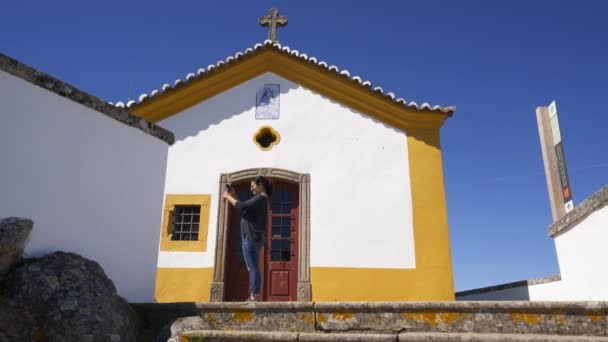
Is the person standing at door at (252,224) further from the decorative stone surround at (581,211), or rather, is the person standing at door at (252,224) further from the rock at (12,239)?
the decorative stone surround at (581,211)

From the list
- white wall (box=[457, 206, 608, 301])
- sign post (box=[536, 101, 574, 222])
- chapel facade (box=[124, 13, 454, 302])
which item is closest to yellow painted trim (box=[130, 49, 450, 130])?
chapel facade (box=[124, 13, 454, 302])

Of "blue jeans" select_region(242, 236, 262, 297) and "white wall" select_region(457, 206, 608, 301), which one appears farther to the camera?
"blue jeans" select_region(242, 236, 262, 297)

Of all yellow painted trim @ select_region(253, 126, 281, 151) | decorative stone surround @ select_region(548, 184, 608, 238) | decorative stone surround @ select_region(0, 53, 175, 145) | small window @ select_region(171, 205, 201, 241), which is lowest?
decorative stone surround @ select_region(548, 184, 608, 238)

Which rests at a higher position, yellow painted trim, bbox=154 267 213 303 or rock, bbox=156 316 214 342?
yellow painted trim, bbox=154 267 213 303

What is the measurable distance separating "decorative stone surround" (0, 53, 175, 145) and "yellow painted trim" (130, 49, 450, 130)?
3.84 m

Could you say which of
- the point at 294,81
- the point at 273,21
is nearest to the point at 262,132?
the point at 294,81

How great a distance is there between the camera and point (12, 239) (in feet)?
9.73

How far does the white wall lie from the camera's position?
3.92 m

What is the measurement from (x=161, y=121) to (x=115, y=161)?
437 centimetres

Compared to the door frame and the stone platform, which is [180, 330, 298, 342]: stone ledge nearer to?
the stone platform

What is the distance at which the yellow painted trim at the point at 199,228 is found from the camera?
746 centimetres

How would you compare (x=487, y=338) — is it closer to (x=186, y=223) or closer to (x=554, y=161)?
(x=554, y=161)

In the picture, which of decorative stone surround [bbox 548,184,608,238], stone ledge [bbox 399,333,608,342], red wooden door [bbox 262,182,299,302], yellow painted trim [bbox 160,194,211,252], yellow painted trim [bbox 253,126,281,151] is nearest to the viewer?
stone ledge [bbox 399,333,608,342]

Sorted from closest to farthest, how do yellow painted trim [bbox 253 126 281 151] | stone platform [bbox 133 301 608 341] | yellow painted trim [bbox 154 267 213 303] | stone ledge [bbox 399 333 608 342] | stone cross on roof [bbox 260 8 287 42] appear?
stone ledge [bbox 399 333 608 342] → stone platform [bbox 133 301 608 341] → yellow painted trim [bbox 154 267 213 303] → yellow painted trim [bbox 253 126 281 151] → stone cross on roof [bbox 260 8 287 42]
